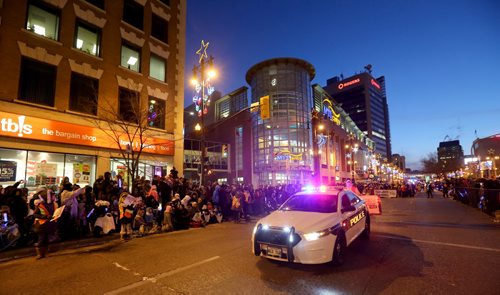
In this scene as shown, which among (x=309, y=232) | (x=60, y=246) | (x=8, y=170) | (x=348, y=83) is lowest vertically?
(x=60, y=246)

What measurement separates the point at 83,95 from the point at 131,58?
4.01 m

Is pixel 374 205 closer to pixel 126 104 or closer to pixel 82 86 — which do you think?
pixel 126 104

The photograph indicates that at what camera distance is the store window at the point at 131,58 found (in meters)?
15.9

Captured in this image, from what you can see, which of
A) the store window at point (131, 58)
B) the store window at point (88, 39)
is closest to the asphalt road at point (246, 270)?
the store window at point (88, 39)

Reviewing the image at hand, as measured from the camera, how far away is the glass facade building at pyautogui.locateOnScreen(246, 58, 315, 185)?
4047cm

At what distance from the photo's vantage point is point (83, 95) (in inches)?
540

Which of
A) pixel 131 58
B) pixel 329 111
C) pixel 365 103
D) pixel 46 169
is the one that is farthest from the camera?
pixel 365 103

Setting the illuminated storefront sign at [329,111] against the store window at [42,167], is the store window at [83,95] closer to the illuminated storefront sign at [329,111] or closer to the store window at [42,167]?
the store window at [42,167]

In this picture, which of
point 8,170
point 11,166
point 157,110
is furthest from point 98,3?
point 8,170

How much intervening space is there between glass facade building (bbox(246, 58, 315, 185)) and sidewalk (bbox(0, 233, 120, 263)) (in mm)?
32419

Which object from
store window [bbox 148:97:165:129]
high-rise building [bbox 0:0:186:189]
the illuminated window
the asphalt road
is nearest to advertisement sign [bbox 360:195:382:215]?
the asphalt road

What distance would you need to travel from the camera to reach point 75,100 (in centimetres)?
1341

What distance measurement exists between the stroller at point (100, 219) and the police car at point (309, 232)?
594 cm

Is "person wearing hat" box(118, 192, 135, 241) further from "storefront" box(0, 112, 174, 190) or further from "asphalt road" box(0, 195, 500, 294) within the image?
"storefront" box(0, 112, 174, 190)
